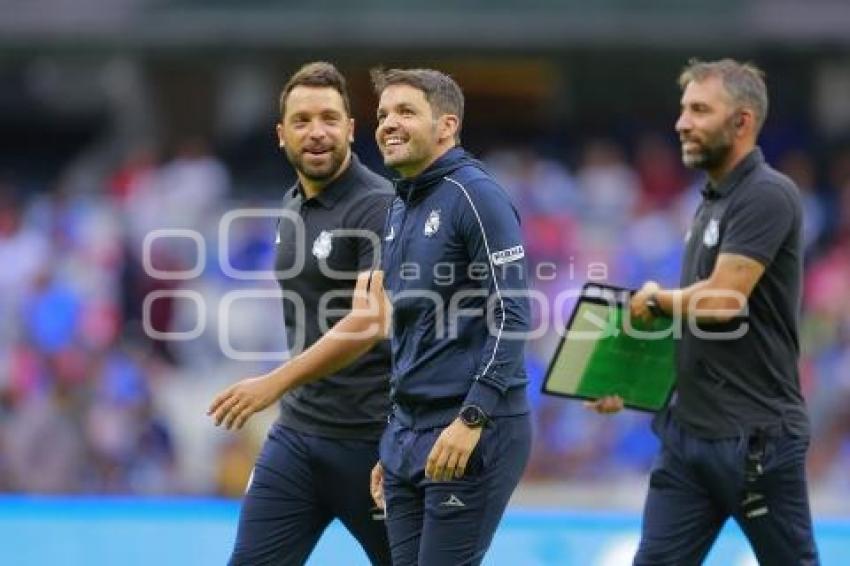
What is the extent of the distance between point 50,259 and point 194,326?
1262 mm

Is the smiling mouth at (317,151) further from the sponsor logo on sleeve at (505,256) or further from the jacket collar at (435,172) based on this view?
the sponsor logo on sleeve at (505,256)

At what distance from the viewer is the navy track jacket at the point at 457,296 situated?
5.95 m

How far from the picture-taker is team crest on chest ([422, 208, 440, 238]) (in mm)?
6098

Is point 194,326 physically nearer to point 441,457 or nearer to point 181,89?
point 181,89

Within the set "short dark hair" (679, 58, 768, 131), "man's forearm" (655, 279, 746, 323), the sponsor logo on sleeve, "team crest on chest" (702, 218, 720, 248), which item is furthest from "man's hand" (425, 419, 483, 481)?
"short dark hair" (679, 58, 768, 131)

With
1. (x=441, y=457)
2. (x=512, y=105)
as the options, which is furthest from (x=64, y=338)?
(x=441, y=457)

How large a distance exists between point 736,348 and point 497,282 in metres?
1.11

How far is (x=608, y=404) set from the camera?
23.1 feet

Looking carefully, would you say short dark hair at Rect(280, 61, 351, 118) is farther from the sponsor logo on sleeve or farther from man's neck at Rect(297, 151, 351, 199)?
the sponsor logo on sleeve

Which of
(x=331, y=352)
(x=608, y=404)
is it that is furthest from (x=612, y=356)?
(x=331, y=352)

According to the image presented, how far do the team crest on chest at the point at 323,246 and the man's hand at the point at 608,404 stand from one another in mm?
1157

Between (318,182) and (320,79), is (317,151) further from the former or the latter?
(320,79)

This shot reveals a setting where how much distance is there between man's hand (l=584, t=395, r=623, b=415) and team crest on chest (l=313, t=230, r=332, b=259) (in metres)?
1.16

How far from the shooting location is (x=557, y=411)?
43.4ft
